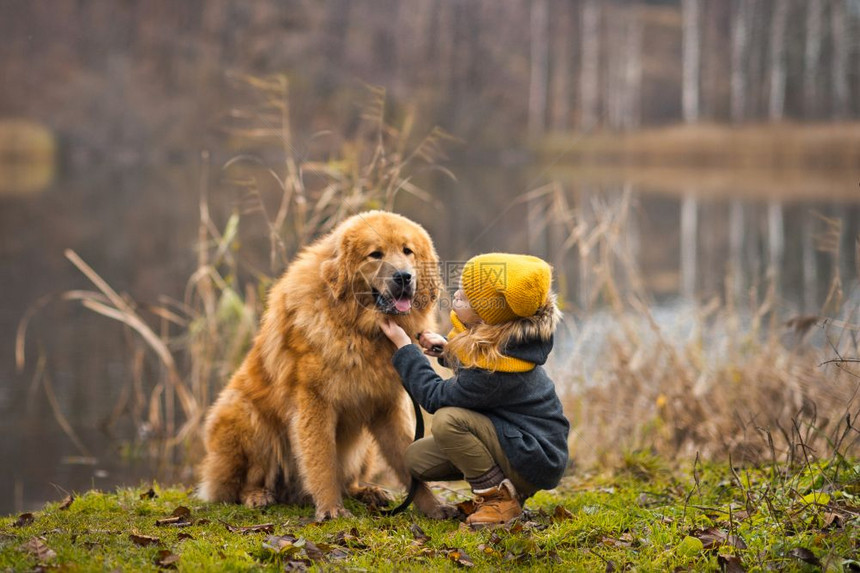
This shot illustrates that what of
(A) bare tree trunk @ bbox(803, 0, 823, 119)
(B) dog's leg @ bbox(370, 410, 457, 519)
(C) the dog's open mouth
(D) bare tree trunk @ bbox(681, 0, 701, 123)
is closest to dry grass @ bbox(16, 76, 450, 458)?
(C) the dog's open mouth

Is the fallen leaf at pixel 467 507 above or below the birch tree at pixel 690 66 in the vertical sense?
below

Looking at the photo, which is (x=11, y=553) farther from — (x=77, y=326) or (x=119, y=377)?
(x=77, y=326)

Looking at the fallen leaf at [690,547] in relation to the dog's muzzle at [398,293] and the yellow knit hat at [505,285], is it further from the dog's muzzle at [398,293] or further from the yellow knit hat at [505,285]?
the dog's muzzle at [398,293]

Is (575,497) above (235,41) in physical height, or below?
below

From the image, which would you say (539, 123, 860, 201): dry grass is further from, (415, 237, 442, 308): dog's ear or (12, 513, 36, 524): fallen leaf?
(12, 513, 36, 524): fallen leaf

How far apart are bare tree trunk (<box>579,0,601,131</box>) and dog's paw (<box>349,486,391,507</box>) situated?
23.4 meters

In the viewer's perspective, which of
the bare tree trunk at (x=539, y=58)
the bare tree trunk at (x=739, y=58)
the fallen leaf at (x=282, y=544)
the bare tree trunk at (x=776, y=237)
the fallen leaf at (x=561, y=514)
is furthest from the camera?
the bare tree trunk at (x=739, y=58)

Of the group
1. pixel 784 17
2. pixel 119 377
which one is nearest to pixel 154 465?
pixel 119 377

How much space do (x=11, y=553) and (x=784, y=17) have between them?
31.1 metres

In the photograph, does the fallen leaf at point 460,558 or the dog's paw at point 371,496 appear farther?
the dog's paw at point 371,496

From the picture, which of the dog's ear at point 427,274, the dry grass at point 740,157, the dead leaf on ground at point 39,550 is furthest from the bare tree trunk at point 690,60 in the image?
the dead leaf on ground at point 39,550

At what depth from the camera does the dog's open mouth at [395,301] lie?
3746 mm

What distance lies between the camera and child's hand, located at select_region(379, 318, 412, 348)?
3.77 meters

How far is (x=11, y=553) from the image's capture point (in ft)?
9.88
